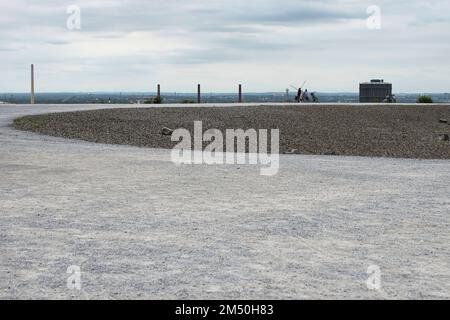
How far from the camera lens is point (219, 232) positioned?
27.8 feet

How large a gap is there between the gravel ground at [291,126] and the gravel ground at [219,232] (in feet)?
25.3

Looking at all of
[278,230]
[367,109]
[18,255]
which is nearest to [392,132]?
[367,109]

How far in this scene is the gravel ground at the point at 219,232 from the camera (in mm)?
6301

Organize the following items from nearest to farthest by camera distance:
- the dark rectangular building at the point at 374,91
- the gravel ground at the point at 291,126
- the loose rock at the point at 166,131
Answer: the gravel ground at the point at 291,126, the loose rock at the point at 166,131, the dark rectangular building at the point at 374,91

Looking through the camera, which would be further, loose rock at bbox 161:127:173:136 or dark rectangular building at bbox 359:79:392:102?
dark rectangular building at bbox 359:79:392:102

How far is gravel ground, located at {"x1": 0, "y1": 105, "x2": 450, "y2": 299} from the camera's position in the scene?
20.7 feet

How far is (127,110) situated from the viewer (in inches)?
1160
